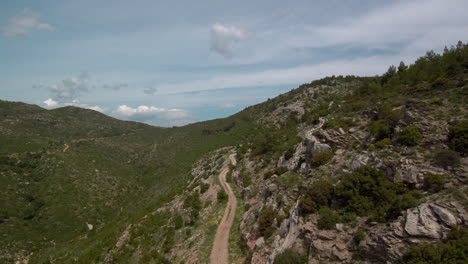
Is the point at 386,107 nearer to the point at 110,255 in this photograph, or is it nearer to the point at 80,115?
the point at 110,255

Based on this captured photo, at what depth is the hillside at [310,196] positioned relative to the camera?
13672mm

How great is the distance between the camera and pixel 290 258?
1485 centimetres

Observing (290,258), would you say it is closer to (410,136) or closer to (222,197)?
(410,136)

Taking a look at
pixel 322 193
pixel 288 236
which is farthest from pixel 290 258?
pixel 322 193

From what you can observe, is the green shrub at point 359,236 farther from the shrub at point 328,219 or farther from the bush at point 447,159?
the bush at point 447,159

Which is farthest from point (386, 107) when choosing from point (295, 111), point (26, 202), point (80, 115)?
point (80, 115)

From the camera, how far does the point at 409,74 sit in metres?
37.3

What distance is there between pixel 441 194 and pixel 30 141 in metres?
93.7

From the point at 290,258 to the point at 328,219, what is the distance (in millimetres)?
3251

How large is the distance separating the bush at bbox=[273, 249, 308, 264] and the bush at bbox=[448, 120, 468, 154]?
11.7 metres

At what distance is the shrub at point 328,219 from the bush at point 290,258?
7.18 ft

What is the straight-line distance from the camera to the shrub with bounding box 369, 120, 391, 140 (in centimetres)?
2092

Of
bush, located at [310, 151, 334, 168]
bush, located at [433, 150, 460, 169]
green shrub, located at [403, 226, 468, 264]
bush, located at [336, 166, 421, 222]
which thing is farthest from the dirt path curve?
bush, located at [433, 150, 460, 169]

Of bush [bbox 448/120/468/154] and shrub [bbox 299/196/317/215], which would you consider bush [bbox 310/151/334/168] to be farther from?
bush [bbox 448/120/468/154]
